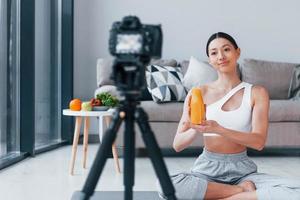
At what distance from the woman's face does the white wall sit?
2.87 metres

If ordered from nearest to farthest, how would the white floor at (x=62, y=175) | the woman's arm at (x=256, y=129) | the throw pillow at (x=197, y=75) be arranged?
the woman's arm at (x=256, y=129) < the white floor at (x=62, y=175) < the throw pillow at (x=197, y=75)

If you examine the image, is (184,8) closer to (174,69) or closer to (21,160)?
(174,69)

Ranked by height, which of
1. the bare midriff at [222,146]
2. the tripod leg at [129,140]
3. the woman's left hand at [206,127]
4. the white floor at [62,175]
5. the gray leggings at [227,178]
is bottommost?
the white floor at [62,175]

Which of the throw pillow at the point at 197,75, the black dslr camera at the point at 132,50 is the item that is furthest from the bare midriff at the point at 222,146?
the throw pillow at the point at 197,75

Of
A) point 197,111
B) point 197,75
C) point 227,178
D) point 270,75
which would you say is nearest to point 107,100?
point 197,75

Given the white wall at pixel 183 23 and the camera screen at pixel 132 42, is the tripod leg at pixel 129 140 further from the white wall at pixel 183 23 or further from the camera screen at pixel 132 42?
the white wall at pixel 183 23

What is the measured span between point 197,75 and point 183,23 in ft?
2.94

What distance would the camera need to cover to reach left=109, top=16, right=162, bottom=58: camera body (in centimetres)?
105

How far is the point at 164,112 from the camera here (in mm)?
3721

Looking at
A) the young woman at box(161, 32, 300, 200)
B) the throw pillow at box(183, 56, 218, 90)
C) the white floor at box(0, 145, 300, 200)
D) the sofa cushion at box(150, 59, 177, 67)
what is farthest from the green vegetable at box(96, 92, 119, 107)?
the young woman at box(161, 32, 300, 200)

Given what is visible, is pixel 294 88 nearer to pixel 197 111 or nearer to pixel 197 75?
pixel 197 75

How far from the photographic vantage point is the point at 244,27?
15.8ft

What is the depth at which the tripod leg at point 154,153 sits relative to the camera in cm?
108

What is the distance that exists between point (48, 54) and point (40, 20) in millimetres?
359
